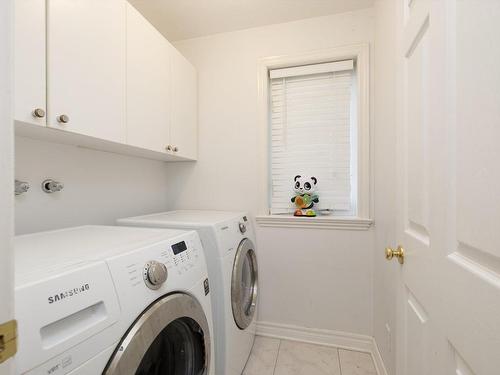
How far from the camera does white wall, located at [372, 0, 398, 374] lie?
121 centimetres

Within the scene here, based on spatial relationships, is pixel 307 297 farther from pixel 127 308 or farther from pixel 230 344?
pixel 127 308

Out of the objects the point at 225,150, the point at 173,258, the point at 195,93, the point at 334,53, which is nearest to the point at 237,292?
the point at 173,258

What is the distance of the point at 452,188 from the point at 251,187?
1.43 meters

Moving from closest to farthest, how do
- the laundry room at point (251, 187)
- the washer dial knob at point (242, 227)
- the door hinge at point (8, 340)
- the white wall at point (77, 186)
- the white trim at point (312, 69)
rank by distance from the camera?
the door hinge at point (8, 340) → the laundry room at point (251, 187) → the white wall at point (77, 186) → the washer dial knob at point (242, 227) → the white trim at point (312, 69)

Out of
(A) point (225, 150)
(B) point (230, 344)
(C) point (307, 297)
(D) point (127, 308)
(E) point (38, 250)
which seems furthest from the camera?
(A) point (225, 150)

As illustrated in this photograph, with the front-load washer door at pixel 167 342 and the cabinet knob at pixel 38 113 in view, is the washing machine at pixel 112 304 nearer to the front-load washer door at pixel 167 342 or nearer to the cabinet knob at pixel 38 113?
the front-load washer door at pixel 167 342

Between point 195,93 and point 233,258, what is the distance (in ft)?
4.53

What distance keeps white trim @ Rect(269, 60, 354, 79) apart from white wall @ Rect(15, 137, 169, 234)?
1.26 metres

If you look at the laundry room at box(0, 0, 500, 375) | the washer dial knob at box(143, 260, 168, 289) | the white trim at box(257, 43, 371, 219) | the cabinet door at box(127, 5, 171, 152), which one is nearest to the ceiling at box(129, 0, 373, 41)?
the laundry room at box(0, 0, 500, 375)

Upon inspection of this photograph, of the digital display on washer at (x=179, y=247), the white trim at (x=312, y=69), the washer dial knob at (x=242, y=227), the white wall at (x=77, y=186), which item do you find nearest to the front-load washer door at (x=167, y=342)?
the digital display on washer at (x=179, y=247)

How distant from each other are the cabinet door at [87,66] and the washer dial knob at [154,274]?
2.12 feet

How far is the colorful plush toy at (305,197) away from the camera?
1.78m

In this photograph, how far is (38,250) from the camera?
2.56ft

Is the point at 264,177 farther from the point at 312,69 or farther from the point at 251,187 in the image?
the point at 312,69
